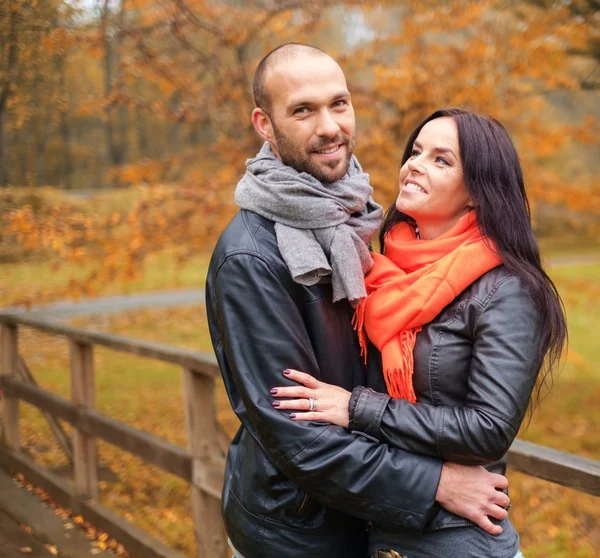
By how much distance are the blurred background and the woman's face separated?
212cm

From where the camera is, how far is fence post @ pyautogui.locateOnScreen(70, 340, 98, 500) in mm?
3744

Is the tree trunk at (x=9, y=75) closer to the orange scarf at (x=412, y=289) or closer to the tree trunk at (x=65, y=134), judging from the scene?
the tree trunk at (x=65, y=134)

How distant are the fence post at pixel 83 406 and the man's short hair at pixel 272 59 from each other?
2224mm

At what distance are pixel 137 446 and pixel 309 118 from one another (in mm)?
2016

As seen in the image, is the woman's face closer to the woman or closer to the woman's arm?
the woman

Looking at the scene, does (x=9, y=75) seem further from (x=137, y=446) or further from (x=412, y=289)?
(x=412, y=289)

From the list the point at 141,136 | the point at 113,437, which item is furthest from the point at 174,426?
the point at 113,437

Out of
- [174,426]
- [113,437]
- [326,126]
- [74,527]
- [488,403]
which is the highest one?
[326,126]

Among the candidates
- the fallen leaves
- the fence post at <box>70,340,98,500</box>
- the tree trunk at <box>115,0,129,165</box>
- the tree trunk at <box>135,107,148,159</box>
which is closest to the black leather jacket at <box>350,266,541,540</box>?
the fallen leaves

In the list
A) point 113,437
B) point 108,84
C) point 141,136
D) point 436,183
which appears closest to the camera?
point 436,183

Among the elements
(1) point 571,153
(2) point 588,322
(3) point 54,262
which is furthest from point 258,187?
(1) point 571,153

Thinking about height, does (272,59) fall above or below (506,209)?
above

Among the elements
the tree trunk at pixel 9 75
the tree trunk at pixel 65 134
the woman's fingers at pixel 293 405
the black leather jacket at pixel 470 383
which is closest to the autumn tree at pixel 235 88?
the tree trunk at pixel 65 134

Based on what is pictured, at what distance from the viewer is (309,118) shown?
6.02ft
